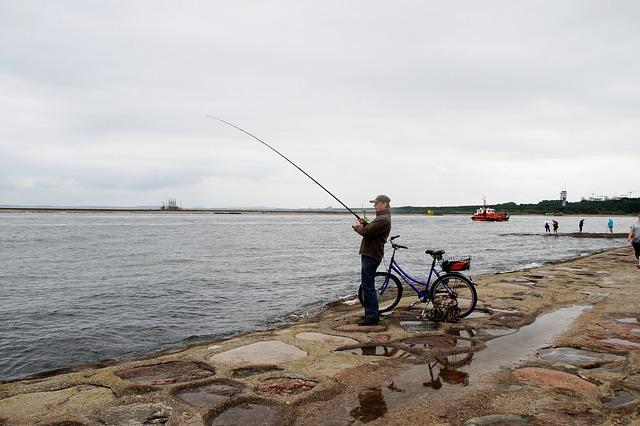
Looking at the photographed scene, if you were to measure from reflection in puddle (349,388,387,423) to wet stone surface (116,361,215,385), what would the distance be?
1887 mm

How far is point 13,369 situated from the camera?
25.1 feet

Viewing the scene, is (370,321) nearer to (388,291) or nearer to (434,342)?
(388,291)

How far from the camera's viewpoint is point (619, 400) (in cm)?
A: 428

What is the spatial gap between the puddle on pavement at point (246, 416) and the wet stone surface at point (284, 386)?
1.14 ft

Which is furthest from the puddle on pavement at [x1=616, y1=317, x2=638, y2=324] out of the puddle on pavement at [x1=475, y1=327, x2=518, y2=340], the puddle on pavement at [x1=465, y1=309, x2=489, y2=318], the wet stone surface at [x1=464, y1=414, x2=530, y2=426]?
the wet stone surface at [x1=464, y1=414, x2=530, y2=426]

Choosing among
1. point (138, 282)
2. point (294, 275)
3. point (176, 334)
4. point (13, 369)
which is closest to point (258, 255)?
point (294, 275)

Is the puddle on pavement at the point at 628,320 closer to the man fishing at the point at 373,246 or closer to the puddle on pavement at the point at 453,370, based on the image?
the puddle on pavement at the point at 453,370

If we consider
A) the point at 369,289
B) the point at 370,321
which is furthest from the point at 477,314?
the point at 369,289

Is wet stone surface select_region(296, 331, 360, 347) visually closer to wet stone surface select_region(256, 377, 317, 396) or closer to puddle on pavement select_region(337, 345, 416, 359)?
puddle on pavement select_region(337, 345, 416, 359)

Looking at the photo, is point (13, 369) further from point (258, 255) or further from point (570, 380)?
point (258, 255)

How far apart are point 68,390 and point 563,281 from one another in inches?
466

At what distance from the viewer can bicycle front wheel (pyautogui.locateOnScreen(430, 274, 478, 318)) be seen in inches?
307

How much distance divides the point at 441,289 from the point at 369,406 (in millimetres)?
4012

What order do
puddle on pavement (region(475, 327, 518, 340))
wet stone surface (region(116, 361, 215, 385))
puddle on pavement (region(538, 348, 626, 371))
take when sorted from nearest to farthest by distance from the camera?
wet stone surface (region(116, 361, 215, 385)), puddle on pavement (region(538, 348, 626, 371)), puddle on pavement (region(475, 327, 518, 340))
